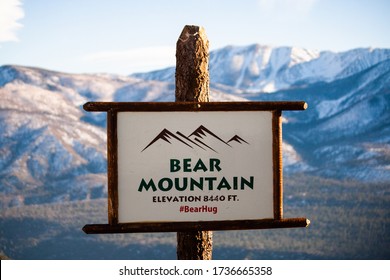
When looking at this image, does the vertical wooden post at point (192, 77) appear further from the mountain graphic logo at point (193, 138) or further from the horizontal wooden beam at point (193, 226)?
the mountain graphic logo at point (193, 138)

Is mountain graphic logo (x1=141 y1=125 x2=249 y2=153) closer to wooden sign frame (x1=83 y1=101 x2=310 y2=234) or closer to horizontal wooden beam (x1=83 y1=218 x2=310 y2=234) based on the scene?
wooden sign frame (x1=83 y1=101 x2=310 y2=234)

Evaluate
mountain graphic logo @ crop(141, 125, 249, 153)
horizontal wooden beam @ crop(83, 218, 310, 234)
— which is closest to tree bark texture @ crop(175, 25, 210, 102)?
mountain graphic logo @ crop(141, 125, 249, 153)

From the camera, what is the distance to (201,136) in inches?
242

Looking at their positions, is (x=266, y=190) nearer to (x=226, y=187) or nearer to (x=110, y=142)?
(x=226, y=187)

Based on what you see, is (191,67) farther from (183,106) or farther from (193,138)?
(193,138)

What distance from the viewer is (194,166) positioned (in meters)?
6.16

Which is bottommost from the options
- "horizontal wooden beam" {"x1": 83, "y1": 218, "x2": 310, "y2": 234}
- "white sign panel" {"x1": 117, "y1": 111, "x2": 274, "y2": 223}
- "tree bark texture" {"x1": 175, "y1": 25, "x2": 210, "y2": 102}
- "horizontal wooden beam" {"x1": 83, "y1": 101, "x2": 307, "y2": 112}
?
"horizontal wooden beam" {"x1": 83, "y1": 218, "x2": 310, "y2": 234}

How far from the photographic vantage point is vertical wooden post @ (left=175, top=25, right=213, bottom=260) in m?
6.41

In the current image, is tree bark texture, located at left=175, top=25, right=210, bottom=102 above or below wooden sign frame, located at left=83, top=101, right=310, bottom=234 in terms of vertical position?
above

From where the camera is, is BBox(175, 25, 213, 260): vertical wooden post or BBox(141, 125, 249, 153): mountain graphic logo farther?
BBox(175, 25, 213, 260): vertical wooden post

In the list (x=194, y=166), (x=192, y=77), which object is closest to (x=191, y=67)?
(x=192, y=77)

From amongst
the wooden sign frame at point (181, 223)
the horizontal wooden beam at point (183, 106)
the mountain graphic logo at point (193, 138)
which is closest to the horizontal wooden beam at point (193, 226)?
the wooden sign frame at point (181, 223)
